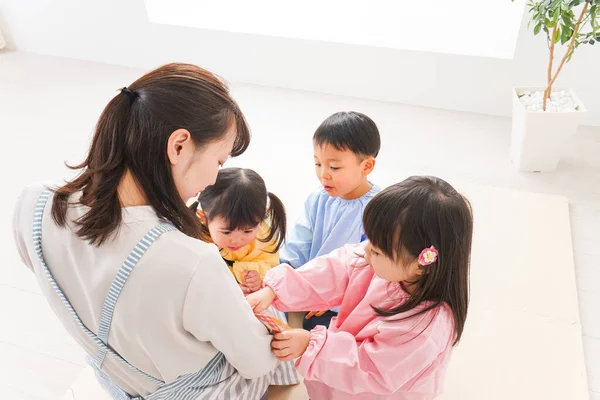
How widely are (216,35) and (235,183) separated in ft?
6.72

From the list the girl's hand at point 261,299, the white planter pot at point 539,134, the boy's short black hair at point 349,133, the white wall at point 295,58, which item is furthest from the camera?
the white wall at point 295,58

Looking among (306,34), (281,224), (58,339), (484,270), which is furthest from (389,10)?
(58,339)

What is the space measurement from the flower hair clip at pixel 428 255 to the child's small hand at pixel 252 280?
2.19 ft

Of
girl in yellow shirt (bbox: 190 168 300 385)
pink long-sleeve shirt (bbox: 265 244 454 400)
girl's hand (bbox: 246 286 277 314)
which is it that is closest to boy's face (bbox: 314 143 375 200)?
girl in yellow shirt (bbox: 190 168 300 385)

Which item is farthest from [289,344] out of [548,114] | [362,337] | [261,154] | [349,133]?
[548,114]

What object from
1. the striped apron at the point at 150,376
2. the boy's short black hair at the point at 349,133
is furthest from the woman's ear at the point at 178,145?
the boy's short black hair at the point at 349,133

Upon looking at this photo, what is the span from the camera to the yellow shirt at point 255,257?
160cm

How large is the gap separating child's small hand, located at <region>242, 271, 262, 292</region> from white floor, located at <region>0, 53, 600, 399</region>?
0.62 meters

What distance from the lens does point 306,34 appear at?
3201mm

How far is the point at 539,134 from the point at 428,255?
64.2 inches

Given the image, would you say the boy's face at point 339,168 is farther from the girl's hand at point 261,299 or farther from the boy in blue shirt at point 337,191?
the girl's hand at point 261,299

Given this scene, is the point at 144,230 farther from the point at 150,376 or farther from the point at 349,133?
the point at 349,133

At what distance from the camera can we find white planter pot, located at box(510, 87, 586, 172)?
2301 mm

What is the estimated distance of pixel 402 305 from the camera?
1122 millimetres
